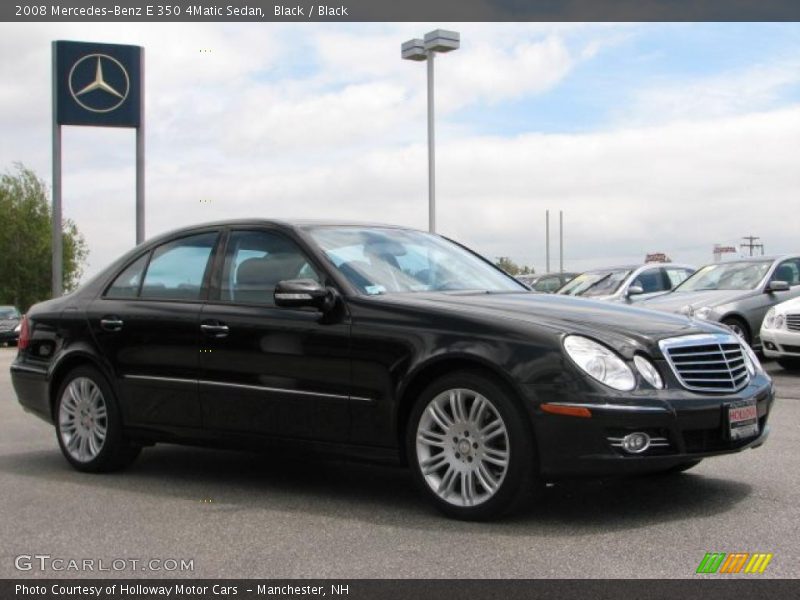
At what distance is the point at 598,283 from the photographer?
62.6 feet

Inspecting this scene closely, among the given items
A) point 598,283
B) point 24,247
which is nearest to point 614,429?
point 598,283

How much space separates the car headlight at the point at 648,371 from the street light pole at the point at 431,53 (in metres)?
21.9

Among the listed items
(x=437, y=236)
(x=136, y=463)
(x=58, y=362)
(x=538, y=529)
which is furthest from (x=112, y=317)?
(x=538, y=529)

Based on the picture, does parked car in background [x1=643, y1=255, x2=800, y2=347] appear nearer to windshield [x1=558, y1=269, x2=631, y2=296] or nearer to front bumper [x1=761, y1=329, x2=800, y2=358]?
front bumper [x1=761, y1=329, x2=800, y2=358]

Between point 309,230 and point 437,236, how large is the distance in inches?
44.1

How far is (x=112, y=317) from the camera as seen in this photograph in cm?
713

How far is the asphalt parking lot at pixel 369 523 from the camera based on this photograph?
15.5 ft

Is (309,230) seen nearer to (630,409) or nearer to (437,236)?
(437,236)

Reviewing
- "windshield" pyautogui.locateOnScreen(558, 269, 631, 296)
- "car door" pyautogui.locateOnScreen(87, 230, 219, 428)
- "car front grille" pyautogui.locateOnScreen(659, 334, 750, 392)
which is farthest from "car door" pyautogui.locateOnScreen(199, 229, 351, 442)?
"windshield" pyautogui.locateOnScreen(558, 269, 631, 296)

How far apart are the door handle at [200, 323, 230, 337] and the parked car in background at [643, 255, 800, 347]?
8.79m

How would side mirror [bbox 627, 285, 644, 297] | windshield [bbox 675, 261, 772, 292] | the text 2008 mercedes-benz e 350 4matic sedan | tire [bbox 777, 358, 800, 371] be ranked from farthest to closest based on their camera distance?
windshield [bbox 675, 261, 772, 292] → side mirror [bbox 627, 285, 644, 297] → tire [bbox 777, 358, 800, 371] → the text 2008 mercedes-benz e 350 4matic sedan

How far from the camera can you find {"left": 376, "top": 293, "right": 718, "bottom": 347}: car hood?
5.45 metres

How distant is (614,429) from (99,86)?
27.9m

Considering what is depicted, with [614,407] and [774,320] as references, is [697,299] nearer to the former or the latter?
[774,320]
